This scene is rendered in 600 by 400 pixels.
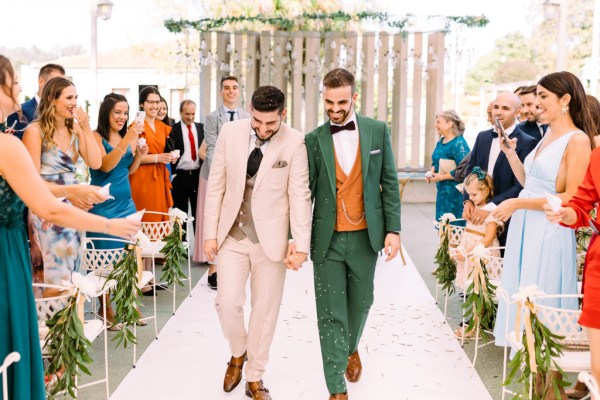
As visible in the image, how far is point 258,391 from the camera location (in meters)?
4.15

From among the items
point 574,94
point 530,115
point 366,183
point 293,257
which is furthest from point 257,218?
point 530,115

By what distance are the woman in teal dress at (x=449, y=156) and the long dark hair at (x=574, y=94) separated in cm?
329

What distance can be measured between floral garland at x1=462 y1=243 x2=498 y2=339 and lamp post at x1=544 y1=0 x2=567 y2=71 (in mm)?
6943

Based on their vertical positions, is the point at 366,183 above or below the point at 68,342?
A: above

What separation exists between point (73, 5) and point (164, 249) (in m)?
29.0

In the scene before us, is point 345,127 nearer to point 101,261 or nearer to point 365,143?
point 365,143

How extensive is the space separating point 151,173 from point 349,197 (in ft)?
11.0

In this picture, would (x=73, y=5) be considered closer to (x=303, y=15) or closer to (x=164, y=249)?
(x=303, y=15)

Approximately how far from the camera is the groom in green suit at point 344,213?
159 inches

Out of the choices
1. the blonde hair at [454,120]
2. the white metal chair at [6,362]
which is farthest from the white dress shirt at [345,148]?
the blonde hair at [454,120]

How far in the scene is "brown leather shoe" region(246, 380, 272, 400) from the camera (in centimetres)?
413

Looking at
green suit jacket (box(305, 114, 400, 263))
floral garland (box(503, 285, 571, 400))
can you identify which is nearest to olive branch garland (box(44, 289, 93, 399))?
green suit jacket (box(305, 114, 400, 263))

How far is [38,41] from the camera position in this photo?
34.0 m

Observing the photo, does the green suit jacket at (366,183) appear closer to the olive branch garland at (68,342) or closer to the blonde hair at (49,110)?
the olive branch garland at (68,342)
